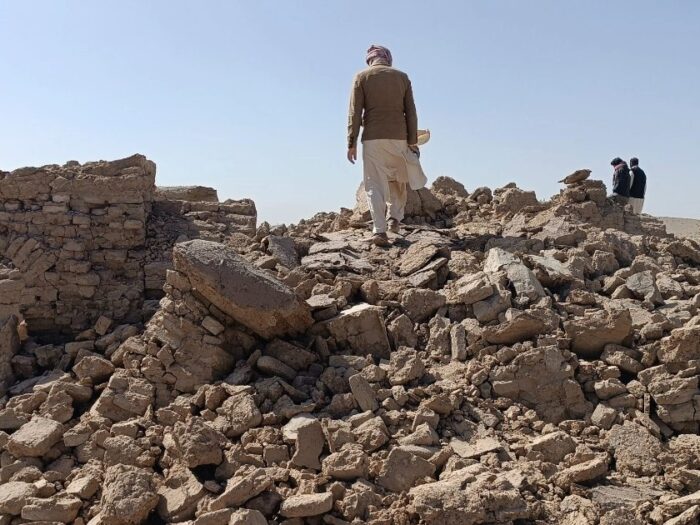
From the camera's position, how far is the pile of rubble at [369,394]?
3.68 metres

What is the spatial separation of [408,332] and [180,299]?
1.66m

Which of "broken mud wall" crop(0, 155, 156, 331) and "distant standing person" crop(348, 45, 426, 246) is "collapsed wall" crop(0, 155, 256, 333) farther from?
"distant standing person" crop(348, 45, 426, 246)

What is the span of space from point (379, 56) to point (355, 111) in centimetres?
62

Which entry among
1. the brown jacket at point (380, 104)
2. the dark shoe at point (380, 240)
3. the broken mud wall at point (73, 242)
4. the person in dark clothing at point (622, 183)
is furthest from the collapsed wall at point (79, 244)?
the person in dark clothing at point (622, 183)

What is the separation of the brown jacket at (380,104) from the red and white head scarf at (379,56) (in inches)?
4.2

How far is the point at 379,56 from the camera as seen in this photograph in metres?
6.66

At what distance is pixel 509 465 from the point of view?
12.7 feet

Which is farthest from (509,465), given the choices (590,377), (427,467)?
(590,377)

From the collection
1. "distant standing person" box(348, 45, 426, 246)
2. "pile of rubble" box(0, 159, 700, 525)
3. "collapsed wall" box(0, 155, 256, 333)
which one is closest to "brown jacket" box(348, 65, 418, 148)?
"distant standing person" box(348, 45, 426, 246)

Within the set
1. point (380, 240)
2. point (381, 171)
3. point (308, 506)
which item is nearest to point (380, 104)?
point (381, 171)

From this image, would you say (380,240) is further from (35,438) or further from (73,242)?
(35,438)

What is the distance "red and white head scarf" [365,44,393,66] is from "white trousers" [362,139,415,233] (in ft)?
2.57

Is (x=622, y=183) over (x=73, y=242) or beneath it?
over

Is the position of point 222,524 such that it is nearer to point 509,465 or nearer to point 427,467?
point 427,467
